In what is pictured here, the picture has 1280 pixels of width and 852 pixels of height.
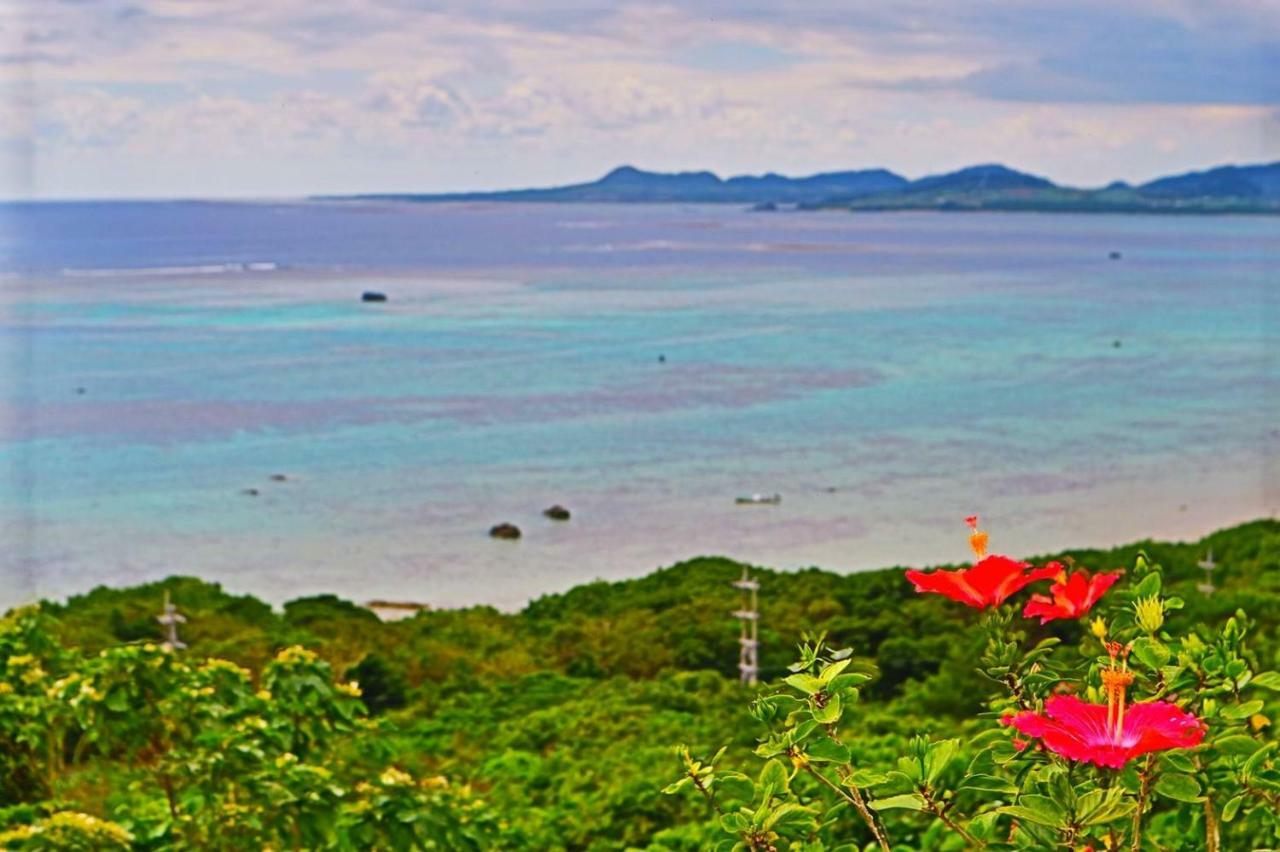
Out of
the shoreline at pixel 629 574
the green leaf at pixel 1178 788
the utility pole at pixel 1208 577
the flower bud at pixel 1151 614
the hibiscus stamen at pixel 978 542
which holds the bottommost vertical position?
the shoreline at pixel 629 574

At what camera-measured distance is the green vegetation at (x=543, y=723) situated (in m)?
1.05

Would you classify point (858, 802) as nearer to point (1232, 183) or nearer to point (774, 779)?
point (774, 779)

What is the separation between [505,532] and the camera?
9828 mm

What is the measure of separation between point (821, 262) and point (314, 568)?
3172 cm

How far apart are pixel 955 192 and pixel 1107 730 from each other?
203 ft

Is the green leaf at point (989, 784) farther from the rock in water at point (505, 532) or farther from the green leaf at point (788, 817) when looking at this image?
the rock in water at point (505, 532)

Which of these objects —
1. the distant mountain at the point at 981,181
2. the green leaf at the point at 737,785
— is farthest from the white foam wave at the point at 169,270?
the green leaf at the point at 737,785

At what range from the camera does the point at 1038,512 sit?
413 inches

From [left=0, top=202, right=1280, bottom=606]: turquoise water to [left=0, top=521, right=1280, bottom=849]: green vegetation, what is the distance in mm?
1308

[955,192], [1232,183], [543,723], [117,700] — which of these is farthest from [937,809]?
[955,192]

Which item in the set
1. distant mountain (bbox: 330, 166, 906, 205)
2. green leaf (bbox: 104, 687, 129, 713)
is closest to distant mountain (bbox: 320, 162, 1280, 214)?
distant mountain (bbox: 330, 166, 906, 205)

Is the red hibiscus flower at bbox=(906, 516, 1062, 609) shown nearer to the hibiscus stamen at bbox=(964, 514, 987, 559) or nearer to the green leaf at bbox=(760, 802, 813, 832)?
the hibiscus stamen at bbox=(964, 514, 987, 559)

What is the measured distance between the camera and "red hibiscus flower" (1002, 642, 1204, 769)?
0.74 m

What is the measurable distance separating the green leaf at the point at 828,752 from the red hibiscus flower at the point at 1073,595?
0.17 meters
